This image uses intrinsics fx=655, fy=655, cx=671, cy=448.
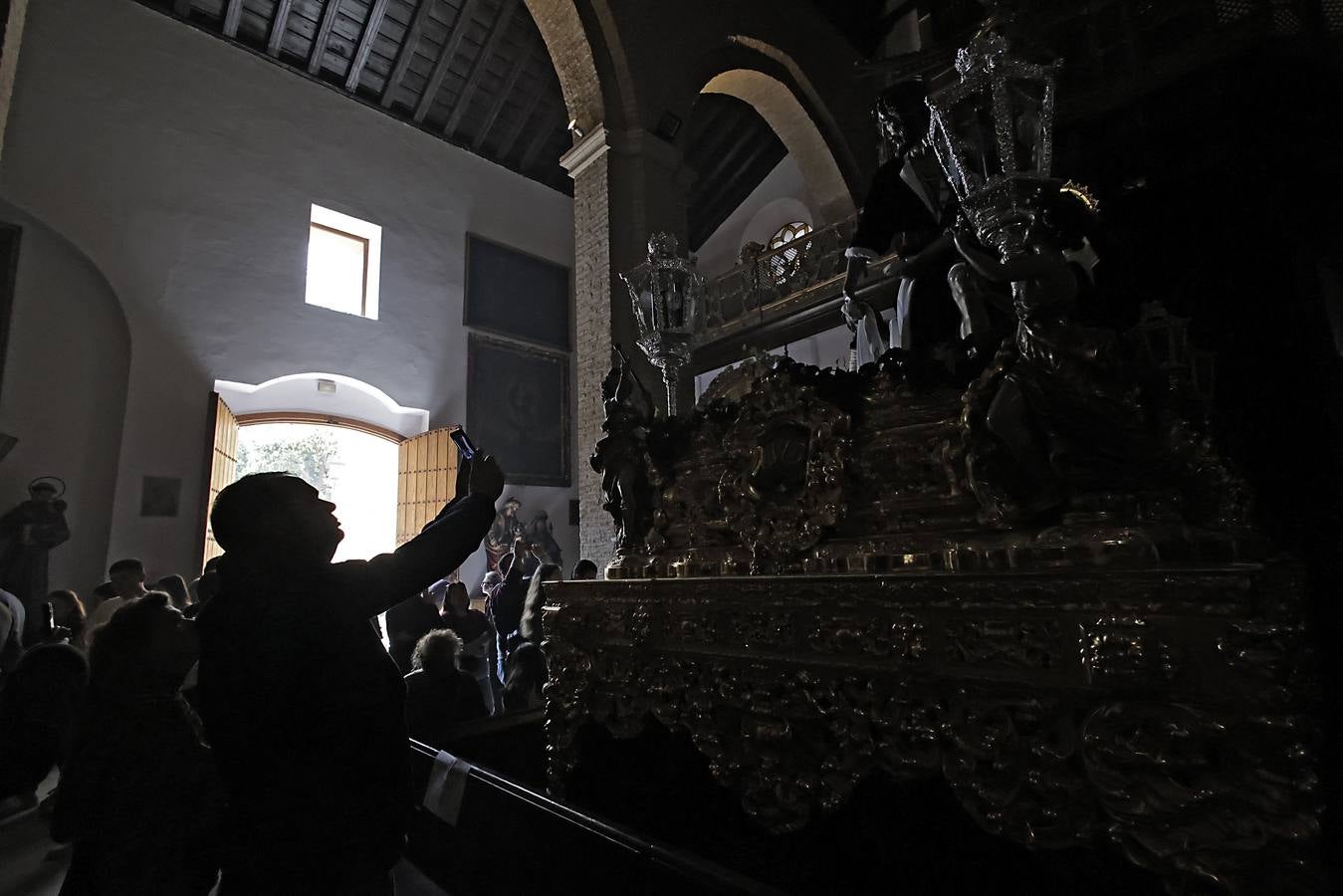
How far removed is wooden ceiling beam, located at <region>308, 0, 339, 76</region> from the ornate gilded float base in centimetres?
1106

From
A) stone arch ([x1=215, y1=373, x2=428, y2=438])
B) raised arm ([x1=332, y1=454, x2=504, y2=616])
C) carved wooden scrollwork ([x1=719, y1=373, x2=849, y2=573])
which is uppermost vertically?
stone arch ([x1=215, y1=373, x2=428, y2=438])

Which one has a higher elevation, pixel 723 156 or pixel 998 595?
pixel 723 156

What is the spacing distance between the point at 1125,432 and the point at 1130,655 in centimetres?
50

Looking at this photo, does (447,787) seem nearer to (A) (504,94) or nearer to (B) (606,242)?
(B) (606,242)

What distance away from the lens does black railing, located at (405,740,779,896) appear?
1316 millimetres

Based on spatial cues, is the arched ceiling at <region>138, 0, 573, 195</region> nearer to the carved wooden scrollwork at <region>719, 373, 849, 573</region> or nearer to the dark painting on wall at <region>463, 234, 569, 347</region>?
the dark painting on wall at <region>463, 234, 569, 347</region>

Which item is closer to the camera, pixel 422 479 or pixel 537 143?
pixel 422 479

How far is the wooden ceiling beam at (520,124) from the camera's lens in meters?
11.4

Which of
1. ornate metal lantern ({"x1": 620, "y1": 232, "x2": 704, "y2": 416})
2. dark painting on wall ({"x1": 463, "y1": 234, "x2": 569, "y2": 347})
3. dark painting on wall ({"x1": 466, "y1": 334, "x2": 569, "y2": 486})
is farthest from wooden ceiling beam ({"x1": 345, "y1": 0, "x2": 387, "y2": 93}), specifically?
ornate metal lantern ({"x1": 620, "y1": 232, "x2": 704, "y2": 416})

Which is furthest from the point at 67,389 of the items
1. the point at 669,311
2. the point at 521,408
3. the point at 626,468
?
the point at 626,468

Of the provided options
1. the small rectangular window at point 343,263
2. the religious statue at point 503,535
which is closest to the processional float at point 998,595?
the religious statue at point 503,535

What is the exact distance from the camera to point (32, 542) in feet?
22.2

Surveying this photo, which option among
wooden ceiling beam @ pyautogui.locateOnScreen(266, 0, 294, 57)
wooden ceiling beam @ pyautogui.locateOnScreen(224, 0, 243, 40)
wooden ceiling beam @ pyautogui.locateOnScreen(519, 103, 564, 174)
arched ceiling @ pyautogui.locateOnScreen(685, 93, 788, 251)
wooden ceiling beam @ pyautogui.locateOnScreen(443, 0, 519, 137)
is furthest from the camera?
wooden ceiling beam @ pyautogui.locateOnScreen(519, 103, 564, 174)

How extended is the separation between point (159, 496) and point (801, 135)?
983 cm
